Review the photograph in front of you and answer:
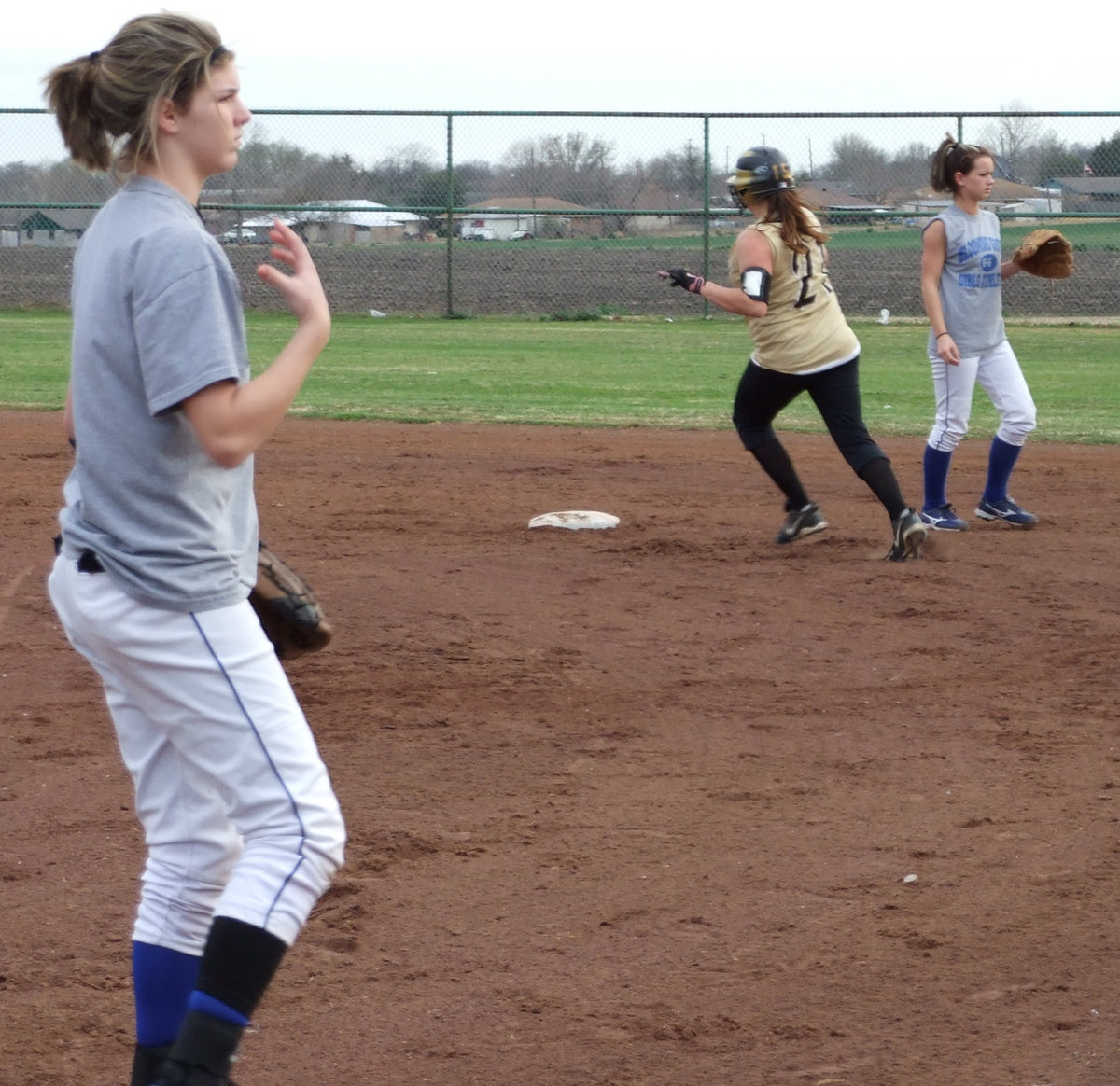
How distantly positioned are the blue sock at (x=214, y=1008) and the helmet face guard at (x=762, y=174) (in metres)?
5.00

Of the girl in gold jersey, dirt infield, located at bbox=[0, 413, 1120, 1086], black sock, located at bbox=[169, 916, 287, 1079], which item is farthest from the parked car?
black sock, located at bbox=[169, 916, 287, 1079]

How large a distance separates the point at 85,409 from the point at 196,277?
0.28 meters

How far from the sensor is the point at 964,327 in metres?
7.42

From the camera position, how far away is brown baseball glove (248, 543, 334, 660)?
8.44ft

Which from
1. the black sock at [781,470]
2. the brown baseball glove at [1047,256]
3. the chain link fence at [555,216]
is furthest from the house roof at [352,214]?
the black sock at [781,470]

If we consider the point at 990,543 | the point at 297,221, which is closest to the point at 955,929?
the point at 990,543

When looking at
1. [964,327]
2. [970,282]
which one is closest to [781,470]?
[964,327]

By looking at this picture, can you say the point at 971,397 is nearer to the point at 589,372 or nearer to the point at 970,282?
the point at 970,282

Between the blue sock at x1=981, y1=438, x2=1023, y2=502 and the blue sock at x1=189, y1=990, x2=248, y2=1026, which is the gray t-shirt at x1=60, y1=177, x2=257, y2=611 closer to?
the blue sock at x1=189, y1=990, x2=248, y2=1026

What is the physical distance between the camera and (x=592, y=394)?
12547 mm

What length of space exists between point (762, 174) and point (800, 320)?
0.68 m

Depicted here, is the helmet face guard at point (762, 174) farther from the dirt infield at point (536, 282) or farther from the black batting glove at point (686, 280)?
the dirt infield at point (536, 282)

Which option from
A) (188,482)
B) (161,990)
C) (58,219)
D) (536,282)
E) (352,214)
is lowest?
(161,990)

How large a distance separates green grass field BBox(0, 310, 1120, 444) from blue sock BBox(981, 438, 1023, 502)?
281cm
